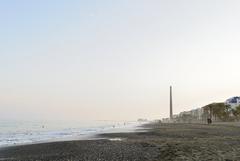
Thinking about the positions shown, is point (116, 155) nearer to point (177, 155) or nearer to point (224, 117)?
point (177, 155)

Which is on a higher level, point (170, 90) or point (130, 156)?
point (170, 90)

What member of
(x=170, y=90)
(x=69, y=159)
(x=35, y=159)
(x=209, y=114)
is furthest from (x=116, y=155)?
(x=170, y=90)

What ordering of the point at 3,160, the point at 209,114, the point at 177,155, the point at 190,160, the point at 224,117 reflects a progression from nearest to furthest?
the point at 190,160 → the point at 177,155 → the point at 3,160 → the point at 224,117 → the point at 209,114

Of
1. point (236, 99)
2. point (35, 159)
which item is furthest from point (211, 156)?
point (236, 99)

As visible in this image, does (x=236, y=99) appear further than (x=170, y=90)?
Yes

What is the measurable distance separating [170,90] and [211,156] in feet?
476

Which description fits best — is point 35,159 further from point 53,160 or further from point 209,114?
point 209,114

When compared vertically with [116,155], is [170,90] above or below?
above

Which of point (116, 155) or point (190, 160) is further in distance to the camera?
point (116, 155)

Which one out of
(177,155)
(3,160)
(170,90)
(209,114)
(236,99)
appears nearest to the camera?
(177,155)

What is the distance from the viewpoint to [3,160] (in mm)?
19953

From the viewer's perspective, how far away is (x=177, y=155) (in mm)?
16812

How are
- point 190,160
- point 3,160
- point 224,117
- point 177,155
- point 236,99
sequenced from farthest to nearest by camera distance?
1. point 236,99
2. point 224,117
3. point 3,160
4. point 177,155
5. point 190,160

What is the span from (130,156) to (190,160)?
3729mm
